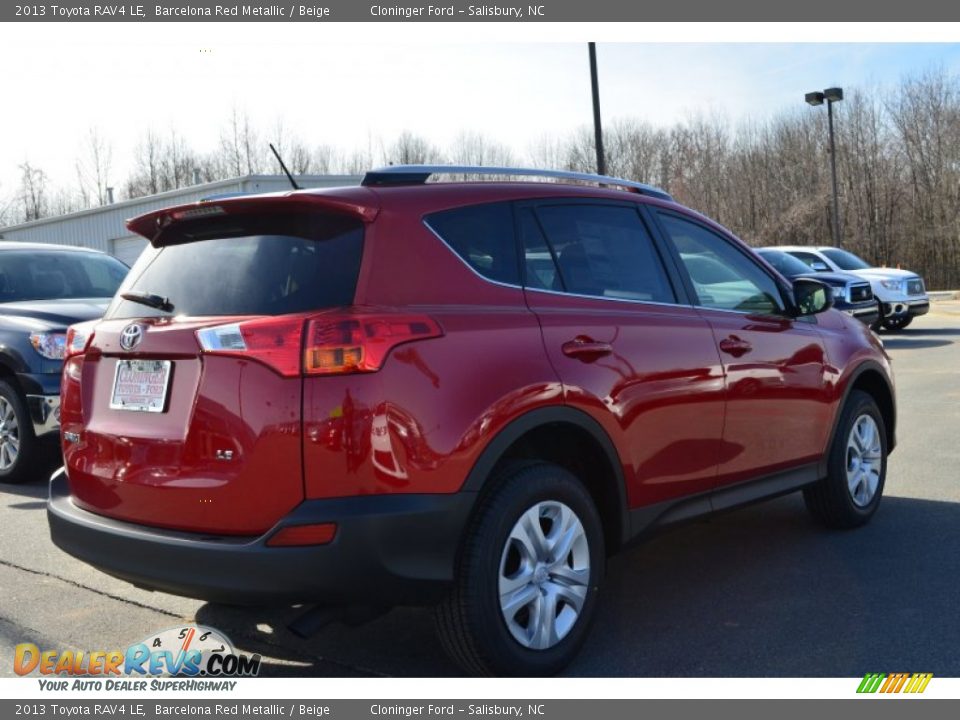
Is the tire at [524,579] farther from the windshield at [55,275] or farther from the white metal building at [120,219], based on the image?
the white metal building at [120,219]

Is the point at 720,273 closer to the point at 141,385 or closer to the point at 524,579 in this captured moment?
the point at 524,579

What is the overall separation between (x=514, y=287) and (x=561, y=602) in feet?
3.87

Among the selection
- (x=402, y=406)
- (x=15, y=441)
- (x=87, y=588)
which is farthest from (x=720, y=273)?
(x=15, y=441)

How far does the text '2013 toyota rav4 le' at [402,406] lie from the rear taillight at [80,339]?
0.06 feet

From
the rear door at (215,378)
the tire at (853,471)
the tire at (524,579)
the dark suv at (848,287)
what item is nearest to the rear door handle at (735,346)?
the tire at (853,471)

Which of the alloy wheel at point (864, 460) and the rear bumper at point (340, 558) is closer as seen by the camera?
the rear bumper at point (340, 558)

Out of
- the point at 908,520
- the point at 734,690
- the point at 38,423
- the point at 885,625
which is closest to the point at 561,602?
the point at 734,690

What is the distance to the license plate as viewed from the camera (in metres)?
3.49

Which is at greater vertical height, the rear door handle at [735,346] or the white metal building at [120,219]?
the white metal building at [120,219]

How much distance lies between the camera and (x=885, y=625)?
4.11 meters

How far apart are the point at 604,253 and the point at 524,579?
1.49m

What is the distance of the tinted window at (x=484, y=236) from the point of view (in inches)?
143

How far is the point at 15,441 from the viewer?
7.25m

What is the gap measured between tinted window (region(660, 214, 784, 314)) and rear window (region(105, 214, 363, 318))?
188cm
